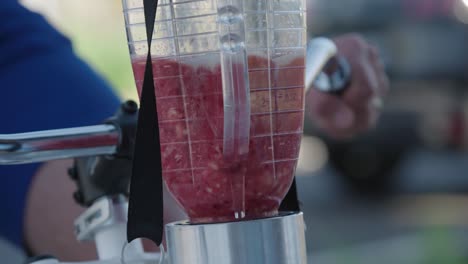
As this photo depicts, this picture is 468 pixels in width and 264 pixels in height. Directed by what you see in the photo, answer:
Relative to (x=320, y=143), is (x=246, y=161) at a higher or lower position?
higher

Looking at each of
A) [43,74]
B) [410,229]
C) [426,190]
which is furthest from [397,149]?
[43,74]

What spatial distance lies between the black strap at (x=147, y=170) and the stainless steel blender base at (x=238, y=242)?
0.09 feet

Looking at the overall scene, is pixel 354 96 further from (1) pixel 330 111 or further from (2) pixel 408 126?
(2) pixel 408 126

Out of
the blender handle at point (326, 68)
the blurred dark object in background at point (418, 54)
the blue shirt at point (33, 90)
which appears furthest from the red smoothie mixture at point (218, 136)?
the blurred dark object in background at point (418, 54)

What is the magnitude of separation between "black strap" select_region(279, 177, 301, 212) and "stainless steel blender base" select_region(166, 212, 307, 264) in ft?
0.29

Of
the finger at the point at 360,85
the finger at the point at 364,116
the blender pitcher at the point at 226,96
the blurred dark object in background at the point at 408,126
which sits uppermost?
the blender pitcher at the point at 226,96

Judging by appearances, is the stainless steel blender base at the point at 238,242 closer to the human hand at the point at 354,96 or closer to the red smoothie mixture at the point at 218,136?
the red smoothie mixture at the point at 218,136

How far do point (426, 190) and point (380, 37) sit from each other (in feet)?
5.37

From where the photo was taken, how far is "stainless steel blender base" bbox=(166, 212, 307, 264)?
1.01m

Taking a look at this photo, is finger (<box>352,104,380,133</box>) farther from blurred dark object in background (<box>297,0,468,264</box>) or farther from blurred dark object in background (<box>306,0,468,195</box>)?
blurred dark object in background (<box>306,0,468,195</box>)

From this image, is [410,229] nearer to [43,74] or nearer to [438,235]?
[438,235]

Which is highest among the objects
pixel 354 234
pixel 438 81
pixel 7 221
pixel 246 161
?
pixel 246 161

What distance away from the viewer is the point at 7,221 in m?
1.85

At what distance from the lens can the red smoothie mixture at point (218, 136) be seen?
3.36 ft
